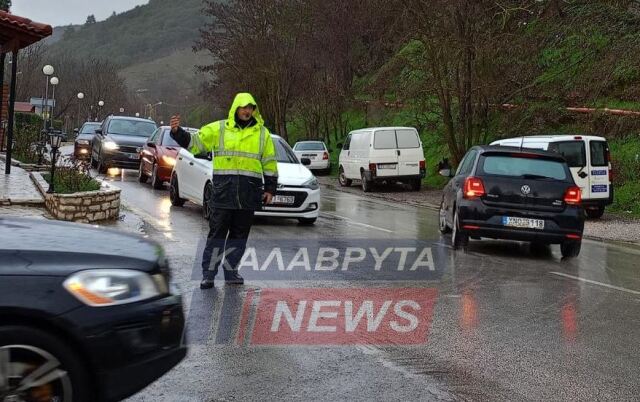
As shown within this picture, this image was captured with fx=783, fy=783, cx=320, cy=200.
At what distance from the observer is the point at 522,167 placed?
11.7 metres

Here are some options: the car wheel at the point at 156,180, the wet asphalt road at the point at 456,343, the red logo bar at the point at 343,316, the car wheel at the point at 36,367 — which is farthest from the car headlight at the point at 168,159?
the car wheel at the point at 36,367

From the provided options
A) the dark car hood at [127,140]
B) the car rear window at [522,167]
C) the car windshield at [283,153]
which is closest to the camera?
the car rear window at [522,167]

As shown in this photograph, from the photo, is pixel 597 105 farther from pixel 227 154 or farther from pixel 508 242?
pixel 227 154

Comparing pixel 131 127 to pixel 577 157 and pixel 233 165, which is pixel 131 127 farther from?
pixel 233 165

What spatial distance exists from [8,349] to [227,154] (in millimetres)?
4533

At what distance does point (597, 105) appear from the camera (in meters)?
26.6

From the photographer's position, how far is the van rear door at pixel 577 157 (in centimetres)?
1859

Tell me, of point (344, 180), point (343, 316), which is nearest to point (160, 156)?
point (344, 180)

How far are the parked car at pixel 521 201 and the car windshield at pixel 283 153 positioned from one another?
4349 mm

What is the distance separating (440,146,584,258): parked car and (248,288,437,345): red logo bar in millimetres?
3275

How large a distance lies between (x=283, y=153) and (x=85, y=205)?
417cm

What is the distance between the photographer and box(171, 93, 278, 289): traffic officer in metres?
7.98

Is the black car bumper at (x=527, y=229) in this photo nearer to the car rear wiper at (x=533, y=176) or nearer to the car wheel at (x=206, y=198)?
the car rear wiper at (x=533, y=176)

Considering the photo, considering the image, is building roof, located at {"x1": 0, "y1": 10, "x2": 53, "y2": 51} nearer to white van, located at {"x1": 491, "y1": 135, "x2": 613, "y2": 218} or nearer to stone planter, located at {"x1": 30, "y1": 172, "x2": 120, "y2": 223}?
stone planter, located at {"x1": 30, "y1": 172, "x2": 120, "y2": 223}
